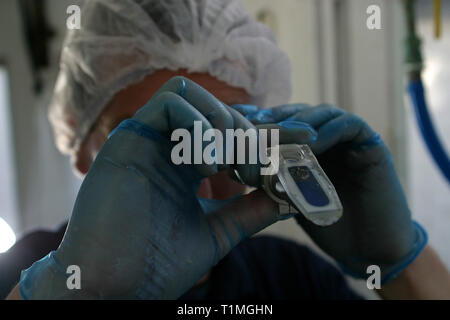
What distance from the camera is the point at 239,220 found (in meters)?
0.47

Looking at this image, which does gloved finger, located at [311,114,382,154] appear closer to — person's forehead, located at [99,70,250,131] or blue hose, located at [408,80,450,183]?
person's forehead, located at [99,70,250,131]

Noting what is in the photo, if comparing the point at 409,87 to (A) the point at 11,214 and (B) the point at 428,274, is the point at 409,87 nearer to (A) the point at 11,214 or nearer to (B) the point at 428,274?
(B) the point at 428,274

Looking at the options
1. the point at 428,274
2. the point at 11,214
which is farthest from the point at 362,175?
the point at 11,214

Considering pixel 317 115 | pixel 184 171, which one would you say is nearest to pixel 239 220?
pixel 184 171

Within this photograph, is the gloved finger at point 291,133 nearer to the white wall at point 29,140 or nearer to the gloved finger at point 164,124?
the gloved finger at point 164,124

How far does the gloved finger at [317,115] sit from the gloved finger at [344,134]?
0.5 inches

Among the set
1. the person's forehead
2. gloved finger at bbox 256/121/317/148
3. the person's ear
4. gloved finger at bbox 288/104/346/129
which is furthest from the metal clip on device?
the person's ear

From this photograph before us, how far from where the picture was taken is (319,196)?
1.13 feet

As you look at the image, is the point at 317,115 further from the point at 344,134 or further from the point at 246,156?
the point at 246,156

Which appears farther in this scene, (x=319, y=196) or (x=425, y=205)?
(x=425, y=205)

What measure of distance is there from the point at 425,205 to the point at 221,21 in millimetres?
807

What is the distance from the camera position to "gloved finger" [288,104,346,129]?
521 mm

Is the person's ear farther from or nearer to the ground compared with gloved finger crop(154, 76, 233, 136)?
nearer to the ground
